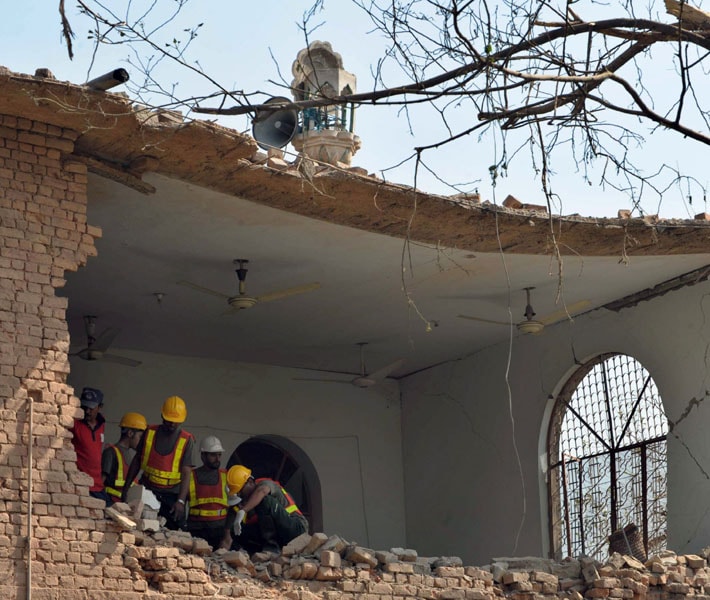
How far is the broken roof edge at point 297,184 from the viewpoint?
9117 mm

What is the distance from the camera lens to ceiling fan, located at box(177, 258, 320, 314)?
1209 centimetres

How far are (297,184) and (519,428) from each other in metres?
6.10

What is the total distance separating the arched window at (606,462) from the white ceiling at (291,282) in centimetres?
98

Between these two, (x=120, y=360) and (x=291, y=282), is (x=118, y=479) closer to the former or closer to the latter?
(x=291, y=282)

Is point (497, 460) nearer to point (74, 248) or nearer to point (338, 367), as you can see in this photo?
point (338, 367)

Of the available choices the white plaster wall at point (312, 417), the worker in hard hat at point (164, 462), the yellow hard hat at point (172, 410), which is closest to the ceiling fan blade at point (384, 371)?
the white plaster wall at point (312, 417)

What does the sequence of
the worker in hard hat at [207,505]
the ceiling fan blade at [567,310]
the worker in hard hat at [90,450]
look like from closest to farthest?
the worker in hard hat at [90,450]
the worker in hard hat at [207,505]
the ceiling fan blade at [567,310]

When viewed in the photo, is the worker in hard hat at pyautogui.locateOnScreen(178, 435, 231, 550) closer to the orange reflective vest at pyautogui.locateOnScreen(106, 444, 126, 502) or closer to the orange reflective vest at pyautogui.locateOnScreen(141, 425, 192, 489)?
the orange reflective vest at pyautogui.locateOnScreen(141, 425, 192, 489)

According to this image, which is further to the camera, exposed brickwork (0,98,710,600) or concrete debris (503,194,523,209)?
concrete debris (503,194,523,209)

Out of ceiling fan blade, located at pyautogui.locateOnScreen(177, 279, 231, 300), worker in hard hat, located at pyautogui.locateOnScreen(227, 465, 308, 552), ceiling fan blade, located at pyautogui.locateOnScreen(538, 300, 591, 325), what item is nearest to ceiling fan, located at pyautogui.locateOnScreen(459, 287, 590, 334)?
ceiling fan blade, located at pyautogui.locateOnScreen(538, 300, 591, 325)

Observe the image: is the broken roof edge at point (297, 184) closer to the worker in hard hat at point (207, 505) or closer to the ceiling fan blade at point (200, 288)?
the ceiling fan blade at point (200, 288)

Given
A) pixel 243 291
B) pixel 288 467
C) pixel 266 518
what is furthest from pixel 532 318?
pixel 288 467

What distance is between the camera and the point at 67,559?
889 centimetres

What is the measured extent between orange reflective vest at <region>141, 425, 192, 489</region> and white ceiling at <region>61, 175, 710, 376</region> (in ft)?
6.25
